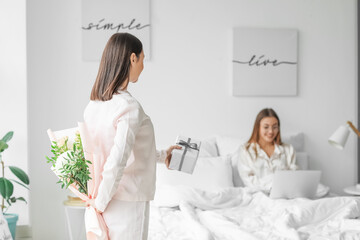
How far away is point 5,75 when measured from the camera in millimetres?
3602

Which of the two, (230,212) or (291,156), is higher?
(291,156)

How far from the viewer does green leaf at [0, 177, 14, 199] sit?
3281 mm

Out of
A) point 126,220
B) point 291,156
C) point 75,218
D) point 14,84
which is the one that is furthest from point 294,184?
point 14,84

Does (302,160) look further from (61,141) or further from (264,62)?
(61,141)

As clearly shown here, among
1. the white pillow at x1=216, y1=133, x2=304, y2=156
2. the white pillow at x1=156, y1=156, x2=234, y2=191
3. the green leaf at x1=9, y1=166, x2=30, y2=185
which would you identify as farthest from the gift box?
the white pillow at x1=216, y1=133, x2=304, y2=156

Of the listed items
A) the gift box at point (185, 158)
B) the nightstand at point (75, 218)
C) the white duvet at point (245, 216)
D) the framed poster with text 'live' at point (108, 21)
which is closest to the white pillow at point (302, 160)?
the white duvet at point (245, 216)

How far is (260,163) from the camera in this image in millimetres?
3715

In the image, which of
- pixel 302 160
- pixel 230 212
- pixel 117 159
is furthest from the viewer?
Answer: pixel 302 160

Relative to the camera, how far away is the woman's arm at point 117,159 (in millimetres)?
1688

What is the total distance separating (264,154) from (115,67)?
2169mm

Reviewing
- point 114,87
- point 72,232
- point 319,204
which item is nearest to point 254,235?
point 319,204

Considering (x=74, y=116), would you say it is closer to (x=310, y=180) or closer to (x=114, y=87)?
(x=310, y=180)

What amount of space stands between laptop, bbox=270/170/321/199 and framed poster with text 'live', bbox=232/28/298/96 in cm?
107

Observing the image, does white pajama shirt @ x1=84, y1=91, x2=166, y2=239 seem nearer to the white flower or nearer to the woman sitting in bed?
the white flower
